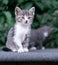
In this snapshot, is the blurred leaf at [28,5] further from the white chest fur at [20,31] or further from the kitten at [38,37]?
the white chest fur at [20,31]

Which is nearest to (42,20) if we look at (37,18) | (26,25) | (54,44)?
(37,18)

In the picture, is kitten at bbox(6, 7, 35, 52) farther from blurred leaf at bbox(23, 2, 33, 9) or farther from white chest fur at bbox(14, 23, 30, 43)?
blurred leaf at bbox(23, 2, 33, 9)

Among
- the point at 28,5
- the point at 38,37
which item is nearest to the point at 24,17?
the point at 38,37

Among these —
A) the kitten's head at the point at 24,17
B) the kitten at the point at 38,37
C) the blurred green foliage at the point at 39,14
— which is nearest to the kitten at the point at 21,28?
the kitten's head at the point at 24,17

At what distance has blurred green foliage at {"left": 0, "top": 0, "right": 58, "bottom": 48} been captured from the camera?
133 inches

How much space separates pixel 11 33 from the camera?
2855mm

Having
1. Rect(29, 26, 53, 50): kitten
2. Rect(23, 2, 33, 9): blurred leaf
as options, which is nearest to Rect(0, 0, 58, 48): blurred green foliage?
Rect(23, 2, 33, 9): blurred leaf

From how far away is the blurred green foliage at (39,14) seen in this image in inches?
133

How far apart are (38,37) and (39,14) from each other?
1.60 feet

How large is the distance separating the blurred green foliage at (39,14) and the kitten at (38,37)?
17 cm

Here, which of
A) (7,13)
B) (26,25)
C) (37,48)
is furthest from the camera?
(7,13)

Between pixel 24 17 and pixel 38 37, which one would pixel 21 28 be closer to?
pixel 24 17

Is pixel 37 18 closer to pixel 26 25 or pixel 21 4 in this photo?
pixel 21 4

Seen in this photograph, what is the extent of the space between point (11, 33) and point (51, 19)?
704 millimetres
